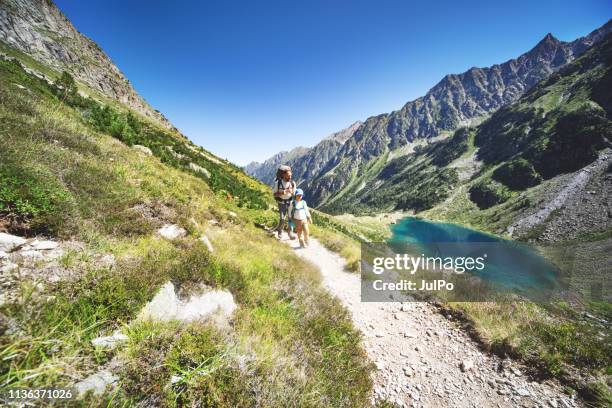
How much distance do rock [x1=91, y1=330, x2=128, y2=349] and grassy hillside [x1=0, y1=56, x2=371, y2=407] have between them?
0.08 meters

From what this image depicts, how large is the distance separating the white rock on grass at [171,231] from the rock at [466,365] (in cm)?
698

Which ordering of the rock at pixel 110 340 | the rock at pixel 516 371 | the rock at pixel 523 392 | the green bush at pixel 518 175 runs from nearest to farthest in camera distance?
the rock at pixel 110 340, the rock at pixel 523 392, the rock at pixel 516 371, the green bush at pixel 518 175

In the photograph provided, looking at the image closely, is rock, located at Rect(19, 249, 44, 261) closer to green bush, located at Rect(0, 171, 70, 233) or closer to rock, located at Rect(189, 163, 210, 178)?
green bush, located at Rect(0, 171, 70, 233)

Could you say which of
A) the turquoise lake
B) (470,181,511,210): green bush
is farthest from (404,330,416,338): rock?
(470,181,511,210): green bush

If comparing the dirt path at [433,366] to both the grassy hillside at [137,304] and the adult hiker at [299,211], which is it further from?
the adult hiker at [299,211]

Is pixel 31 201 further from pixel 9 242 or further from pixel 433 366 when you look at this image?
pixel 433 366

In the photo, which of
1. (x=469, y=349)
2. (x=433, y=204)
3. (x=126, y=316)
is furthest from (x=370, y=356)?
(x=433, y=204)

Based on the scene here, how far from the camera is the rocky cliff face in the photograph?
34.6 m

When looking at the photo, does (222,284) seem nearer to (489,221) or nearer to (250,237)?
(250,237)

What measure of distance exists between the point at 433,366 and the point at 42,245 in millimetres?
7526

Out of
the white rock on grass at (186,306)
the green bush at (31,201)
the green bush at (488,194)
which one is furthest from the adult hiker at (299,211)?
the green bush at (488,194)

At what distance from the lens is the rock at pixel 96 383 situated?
1974 millimetres

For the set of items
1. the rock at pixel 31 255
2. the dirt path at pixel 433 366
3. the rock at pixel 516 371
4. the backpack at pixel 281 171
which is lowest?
the dirt path at pixel 433 366

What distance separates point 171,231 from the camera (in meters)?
5.58
